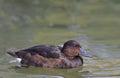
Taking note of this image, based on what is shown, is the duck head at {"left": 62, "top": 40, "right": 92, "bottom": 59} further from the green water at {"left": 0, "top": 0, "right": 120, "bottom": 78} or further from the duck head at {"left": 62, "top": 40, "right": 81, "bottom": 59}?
the green water at {"left": 0, "top": 0, "right": 120, "bottom": 78}

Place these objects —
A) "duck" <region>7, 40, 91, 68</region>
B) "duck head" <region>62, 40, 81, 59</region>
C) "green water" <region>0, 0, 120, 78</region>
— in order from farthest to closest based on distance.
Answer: "duck head" <region>62, 40, 81, 59</region> < "duck" <region>7, 40, 91, 68</region> < "green water" <region>0, 0, 120, 78</region>

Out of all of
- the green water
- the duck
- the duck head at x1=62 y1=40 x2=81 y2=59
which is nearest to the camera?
the green water

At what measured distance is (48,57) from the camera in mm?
11898

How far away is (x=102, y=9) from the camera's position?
71.0ft

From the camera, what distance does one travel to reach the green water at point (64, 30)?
11617mm

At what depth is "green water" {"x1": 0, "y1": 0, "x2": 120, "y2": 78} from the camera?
11617 millimetres

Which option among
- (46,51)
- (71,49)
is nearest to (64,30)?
(71,49)

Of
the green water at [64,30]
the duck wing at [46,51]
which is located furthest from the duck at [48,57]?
the green water at [64,30]

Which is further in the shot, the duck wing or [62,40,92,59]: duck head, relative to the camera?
[62,40,92,59]: duck head

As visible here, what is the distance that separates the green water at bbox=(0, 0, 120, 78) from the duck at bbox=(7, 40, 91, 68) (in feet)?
0.52

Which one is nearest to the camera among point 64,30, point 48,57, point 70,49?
point 48,57

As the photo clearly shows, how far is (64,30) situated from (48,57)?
219 inches

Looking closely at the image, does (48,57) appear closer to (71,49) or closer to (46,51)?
(46,51)

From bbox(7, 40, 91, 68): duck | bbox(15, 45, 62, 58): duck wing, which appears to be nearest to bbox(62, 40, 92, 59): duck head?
bbox(7, 40, 91, 68): duck
